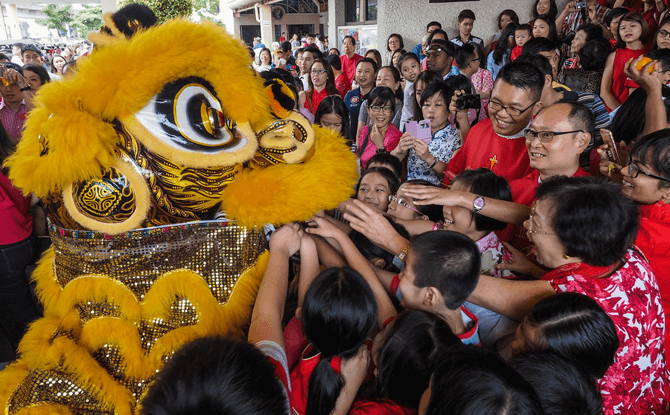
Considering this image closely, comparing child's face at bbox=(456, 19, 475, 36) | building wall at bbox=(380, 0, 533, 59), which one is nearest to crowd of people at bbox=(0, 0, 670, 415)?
child's face at bbox=(456, 19, 475, 36)

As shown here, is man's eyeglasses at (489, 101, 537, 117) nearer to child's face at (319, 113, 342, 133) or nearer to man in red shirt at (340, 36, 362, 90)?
child's face at (319, 113, 342, 133)

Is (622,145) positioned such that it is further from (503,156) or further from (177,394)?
(177,394)

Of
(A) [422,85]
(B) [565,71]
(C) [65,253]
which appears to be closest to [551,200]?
(C) [65,253]

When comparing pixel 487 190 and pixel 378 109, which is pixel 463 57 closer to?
pixel 378 109

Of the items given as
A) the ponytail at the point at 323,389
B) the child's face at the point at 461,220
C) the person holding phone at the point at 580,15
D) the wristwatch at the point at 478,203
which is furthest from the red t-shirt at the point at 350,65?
the ponytail at the point at 323,389

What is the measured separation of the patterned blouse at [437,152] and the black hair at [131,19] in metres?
2.03

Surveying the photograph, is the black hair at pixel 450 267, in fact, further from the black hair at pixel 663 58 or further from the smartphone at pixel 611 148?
the black hair at pixel 663 58

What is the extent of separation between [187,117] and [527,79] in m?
1.86

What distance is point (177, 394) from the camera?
0.70 metres

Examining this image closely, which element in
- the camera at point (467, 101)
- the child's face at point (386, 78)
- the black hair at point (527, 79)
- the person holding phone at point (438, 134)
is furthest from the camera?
the child's face at point (386, 78)

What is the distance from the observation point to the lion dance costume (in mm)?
1079

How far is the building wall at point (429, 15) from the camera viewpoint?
20.8 ft

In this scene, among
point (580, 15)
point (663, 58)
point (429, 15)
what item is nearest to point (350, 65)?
point (429, 15)

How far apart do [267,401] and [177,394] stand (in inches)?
6.1
